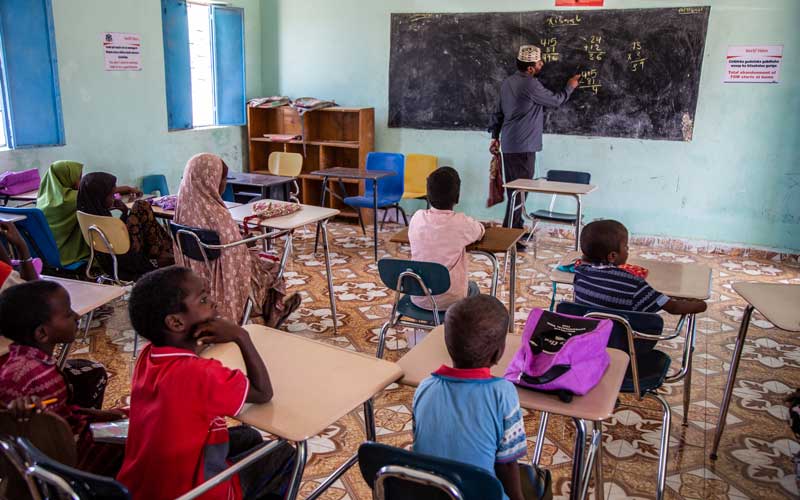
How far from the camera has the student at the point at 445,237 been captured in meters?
3.06

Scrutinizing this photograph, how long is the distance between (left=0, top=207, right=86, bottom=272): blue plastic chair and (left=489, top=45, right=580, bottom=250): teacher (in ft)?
11.7

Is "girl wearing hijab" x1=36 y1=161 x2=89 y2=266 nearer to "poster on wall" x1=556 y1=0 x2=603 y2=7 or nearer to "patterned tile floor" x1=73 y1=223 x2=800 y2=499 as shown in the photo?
"patterned tile floor" x1=73 y1=223 x2=800 y2=499

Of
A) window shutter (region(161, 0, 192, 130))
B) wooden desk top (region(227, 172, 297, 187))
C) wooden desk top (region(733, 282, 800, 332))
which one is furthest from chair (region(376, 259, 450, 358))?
window shutter (region(161, 0, 192, 130))

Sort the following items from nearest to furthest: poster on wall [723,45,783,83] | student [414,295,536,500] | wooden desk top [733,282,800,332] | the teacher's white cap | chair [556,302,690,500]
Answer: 1. student [414,295,536,500]
2. chair [556,302,690,500]
3. wooden desk top [733,282,800,332]
4. poster on wall [723,45,783,83]
5. the teacher's white cap

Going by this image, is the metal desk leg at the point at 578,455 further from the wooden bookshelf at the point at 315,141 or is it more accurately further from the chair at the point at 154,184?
the wooden bookshelf at the point at 315,141

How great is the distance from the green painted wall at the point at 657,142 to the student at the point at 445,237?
359 cm

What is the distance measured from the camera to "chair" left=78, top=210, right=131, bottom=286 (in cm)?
356

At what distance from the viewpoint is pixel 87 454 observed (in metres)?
1.74

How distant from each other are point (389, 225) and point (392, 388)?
377 cm

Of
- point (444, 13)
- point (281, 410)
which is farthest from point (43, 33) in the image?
point (281, 410)

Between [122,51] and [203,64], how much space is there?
1182 millimetres

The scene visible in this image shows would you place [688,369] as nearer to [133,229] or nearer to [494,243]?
[494,243]

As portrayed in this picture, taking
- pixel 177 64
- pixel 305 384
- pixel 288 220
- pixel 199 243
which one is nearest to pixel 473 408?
pixel 305 384

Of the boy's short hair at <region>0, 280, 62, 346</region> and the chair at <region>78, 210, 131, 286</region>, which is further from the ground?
the boy's short hair at <region>0, 280, 62, 346</region>
